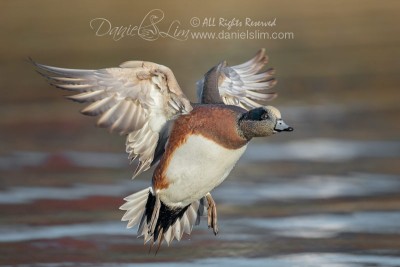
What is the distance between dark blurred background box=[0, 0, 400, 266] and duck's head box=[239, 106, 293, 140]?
2.78ft

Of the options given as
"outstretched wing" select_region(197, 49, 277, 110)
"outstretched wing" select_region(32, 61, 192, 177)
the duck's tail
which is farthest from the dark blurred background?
"outstretched wing" select_region(32, 61, 192, 177)

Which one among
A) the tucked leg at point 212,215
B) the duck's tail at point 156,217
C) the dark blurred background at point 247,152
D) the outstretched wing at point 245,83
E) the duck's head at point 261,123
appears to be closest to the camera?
the duck's head at point 261,123

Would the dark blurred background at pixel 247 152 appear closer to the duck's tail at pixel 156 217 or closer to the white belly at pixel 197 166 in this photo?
the duck's tail at pixel 156 217

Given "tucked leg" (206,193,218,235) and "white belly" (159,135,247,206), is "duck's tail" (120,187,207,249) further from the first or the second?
"white belly" (159,135,247,206)

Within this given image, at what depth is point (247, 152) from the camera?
35.3 feet

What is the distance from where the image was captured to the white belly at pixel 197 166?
7.39m

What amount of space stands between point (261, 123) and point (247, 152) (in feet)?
11.5

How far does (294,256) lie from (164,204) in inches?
33.1

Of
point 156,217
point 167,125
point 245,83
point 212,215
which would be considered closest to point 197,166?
point 167,125

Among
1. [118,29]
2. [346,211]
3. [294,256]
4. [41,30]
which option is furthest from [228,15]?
[294,256]

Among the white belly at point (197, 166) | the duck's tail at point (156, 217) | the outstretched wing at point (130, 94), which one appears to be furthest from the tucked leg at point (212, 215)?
the outstretched wing at point (130, 94)

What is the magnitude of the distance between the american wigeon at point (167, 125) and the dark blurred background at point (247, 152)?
20.8 inches

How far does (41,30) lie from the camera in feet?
54.3

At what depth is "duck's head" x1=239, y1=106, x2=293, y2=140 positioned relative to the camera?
7281mm
